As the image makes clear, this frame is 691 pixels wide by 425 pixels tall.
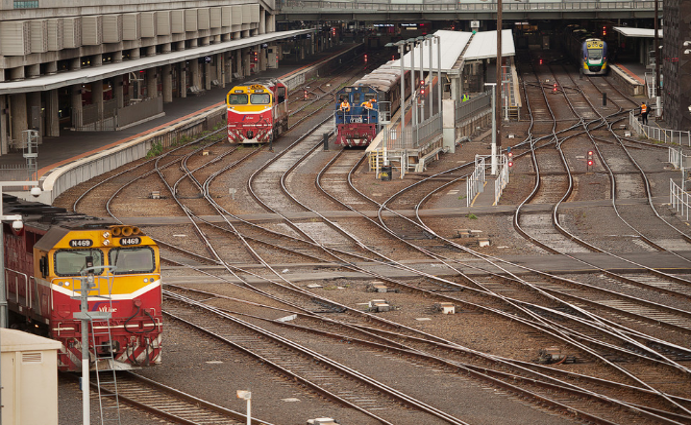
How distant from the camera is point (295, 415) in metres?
16.9

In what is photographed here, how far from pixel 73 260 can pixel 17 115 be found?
1415 inches

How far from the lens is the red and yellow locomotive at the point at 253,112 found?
55344 mm

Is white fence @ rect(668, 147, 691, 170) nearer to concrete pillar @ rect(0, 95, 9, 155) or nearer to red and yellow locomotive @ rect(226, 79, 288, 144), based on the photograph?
red and yellow locomotive @ rect(226, 79, 288, 144)

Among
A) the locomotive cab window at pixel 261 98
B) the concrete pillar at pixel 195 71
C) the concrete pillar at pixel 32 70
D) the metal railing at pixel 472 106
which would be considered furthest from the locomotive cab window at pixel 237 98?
the concrete pillar at pixel 195 71

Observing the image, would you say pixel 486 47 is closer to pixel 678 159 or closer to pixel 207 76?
pixel 678 159

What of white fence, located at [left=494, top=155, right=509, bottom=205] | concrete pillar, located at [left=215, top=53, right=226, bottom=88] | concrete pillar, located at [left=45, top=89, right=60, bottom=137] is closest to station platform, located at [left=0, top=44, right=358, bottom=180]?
concrete pillar, located at [left=45, top=89, right=60, bottom=137]

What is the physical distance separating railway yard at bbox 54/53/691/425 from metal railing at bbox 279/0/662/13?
5232cm

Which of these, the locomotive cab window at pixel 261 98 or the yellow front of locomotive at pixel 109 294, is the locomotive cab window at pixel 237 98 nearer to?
the locomotive cab window at pixel 261 98

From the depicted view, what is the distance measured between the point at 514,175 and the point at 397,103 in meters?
18.9

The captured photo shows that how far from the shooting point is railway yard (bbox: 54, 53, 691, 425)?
1778 cm

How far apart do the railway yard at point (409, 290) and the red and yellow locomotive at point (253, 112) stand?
2737mm

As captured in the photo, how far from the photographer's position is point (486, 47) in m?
66.4

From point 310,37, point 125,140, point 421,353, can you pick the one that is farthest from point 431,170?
point 310,37

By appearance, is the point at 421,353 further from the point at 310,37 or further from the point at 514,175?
the point at 310,37
